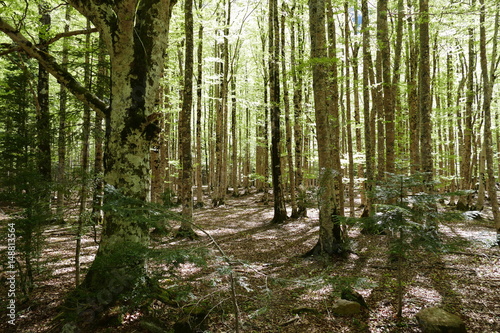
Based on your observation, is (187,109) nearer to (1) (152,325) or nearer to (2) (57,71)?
(2) (57,71)

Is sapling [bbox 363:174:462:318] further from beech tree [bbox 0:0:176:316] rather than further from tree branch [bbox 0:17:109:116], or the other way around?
tree branch [bbox 0:17:109:116]

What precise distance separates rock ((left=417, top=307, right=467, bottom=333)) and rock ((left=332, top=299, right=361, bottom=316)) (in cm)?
88

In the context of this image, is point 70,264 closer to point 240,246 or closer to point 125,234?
point 125,234

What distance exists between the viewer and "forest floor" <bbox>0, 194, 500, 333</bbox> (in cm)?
304

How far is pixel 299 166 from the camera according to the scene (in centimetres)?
1332

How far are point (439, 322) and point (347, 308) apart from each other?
1.26 meters

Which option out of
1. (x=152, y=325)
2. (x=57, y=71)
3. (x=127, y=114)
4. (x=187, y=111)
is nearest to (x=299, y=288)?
(x=152, y=325)

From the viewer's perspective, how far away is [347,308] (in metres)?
4.48

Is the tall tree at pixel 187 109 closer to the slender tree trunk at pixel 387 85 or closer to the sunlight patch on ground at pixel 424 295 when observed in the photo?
the slender tree trunk at pixel 387 85

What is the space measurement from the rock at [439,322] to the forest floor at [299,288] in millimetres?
254

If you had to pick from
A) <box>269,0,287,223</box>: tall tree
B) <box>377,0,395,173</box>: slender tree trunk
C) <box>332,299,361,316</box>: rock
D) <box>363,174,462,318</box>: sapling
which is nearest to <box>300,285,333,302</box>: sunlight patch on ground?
<box>332,299,361,316</box>: rock

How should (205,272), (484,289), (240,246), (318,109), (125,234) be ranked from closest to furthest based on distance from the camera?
(125,234)
(484,289)
(205,272)
(318,109)
(240,246)

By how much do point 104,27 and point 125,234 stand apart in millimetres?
3261

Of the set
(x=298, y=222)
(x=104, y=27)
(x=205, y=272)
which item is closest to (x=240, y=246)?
(x=205, y=272)
